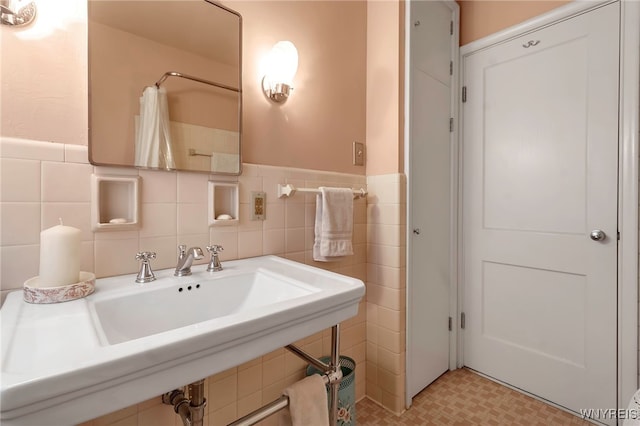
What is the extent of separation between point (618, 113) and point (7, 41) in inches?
85.3

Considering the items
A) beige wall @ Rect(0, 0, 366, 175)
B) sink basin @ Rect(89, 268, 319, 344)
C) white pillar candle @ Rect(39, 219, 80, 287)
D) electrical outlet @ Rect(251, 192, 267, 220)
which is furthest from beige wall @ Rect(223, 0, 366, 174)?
white pillar candle @ Rect(39, 219, 80, 287)

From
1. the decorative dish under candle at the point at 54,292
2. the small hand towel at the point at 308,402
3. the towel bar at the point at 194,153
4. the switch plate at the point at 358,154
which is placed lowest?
the small hand towel at the point at 308,402

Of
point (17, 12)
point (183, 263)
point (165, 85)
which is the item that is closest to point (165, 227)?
point (183, 263)

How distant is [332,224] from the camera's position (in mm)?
1266

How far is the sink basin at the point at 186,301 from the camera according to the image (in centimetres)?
69

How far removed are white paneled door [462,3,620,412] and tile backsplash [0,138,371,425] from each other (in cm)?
84

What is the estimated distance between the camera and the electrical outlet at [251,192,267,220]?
1134 millimetres

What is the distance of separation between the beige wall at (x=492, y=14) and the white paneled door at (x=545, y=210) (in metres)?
0.12

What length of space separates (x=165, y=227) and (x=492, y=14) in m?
2.05

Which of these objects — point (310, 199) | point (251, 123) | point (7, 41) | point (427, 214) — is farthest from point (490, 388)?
point (7, 41)

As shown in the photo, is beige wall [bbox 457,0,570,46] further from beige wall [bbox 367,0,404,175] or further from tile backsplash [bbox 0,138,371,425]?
tile backsplash [bbox 0,138,371,425]

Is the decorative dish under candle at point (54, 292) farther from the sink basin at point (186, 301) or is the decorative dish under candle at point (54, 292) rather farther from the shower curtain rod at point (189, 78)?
the shower curtain rod at point (189, 78)

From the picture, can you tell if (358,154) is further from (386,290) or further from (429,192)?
(386,290)

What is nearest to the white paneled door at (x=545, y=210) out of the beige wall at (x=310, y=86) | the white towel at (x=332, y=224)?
the beige wall at (x=310, y=86)
